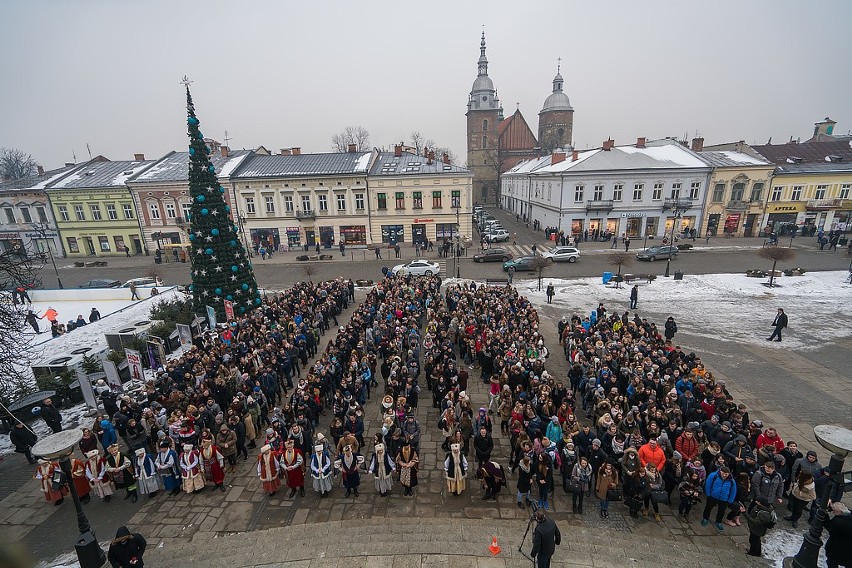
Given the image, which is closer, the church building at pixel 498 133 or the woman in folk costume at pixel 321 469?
the woman in folk costume at pixel 321 469

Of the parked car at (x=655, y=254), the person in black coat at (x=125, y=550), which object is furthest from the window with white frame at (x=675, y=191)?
the person in black coat at (x=125, y=550)

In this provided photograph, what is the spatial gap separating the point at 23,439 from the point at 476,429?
11760mm

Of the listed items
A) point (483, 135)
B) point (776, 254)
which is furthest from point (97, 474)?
point (483, 135)

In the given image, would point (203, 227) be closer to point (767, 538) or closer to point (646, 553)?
point (646, 553)

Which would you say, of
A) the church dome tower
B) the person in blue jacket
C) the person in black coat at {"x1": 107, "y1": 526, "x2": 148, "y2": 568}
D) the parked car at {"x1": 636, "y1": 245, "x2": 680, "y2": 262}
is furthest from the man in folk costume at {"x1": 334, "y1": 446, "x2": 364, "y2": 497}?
the church dome tower

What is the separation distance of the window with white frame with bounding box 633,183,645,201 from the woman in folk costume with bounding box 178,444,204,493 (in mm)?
44283

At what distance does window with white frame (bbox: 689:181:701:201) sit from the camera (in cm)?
4231

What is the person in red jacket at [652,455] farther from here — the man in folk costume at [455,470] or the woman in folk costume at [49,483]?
the woman in folk costume at [49,483]

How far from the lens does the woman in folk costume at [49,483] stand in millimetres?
9281

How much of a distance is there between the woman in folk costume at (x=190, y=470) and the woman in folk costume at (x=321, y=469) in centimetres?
267

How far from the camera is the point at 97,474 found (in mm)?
9234

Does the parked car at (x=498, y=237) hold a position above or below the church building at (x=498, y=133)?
below

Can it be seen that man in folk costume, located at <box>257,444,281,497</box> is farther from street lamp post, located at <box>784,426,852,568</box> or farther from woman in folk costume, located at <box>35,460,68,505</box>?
street lamp post, located at <box>784,426,852,568</box>

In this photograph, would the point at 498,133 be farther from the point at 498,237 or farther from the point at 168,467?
the point at 168,467
